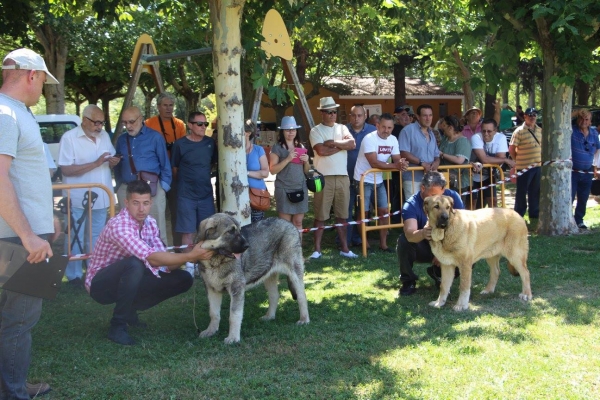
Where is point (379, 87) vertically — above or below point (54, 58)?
above

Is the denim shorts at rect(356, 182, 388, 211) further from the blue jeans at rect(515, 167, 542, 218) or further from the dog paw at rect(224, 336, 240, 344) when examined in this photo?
the dog paw at rect(224, 336, 240, 344)

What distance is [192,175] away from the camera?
8.30 m

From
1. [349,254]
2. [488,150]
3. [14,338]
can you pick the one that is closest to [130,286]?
[14,338]

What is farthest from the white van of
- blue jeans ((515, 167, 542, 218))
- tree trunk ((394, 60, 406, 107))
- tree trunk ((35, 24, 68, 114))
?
tree trunk ((394, 60, 406, 107))

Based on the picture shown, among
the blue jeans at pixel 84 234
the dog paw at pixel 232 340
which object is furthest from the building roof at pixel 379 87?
the dog paw at pixel 232 340

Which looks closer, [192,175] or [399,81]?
[192,175]

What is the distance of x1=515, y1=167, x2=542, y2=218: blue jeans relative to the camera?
1182cm

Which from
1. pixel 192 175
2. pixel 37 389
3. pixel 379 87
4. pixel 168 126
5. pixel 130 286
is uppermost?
pixel 379 87

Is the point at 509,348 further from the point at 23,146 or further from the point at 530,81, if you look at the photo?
the point at 530,81

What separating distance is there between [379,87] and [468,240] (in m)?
35.2

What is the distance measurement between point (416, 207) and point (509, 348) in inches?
83.2

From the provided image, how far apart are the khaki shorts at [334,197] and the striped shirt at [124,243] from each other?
3875mm

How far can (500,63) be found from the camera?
949cm

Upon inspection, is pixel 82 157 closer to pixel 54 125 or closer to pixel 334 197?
pixel 334 197
